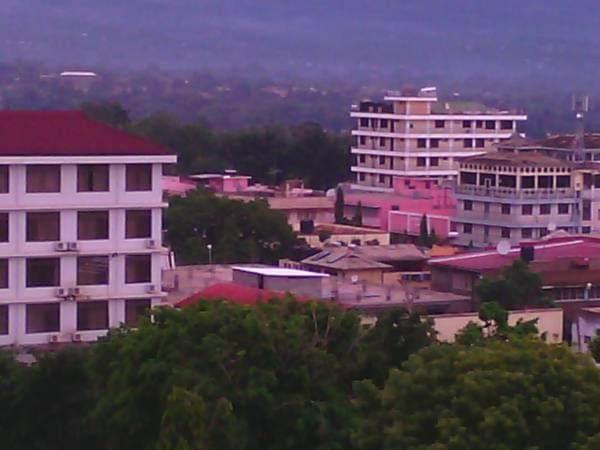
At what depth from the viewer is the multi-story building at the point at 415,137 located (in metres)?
57.8

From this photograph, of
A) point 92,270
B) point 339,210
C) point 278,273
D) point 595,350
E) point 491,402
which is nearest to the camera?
point 491,402

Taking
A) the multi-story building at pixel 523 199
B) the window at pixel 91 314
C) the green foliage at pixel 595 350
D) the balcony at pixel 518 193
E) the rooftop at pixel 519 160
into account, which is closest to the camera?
the green foliage at pixel 595 350

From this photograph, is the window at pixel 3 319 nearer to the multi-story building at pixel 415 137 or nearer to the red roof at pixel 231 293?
the red roof at pixel 231 293

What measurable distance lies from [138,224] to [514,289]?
187 inches

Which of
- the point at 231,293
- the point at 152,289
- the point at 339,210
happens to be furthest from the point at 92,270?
the point at 339,210

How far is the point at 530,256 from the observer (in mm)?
30969

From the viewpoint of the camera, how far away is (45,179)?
1031 inches

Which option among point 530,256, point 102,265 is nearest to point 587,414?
point 102,265

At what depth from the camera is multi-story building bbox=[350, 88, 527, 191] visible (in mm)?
57844

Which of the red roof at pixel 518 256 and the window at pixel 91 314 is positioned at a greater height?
the red roof at pixel 518 256

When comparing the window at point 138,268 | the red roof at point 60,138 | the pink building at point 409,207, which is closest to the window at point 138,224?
the window at point 138,268

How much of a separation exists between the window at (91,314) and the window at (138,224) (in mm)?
884

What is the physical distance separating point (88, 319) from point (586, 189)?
21421mm

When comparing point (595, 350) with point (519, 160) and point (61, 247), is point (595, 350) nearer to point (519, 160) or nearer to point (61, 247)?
point (61, 247)
